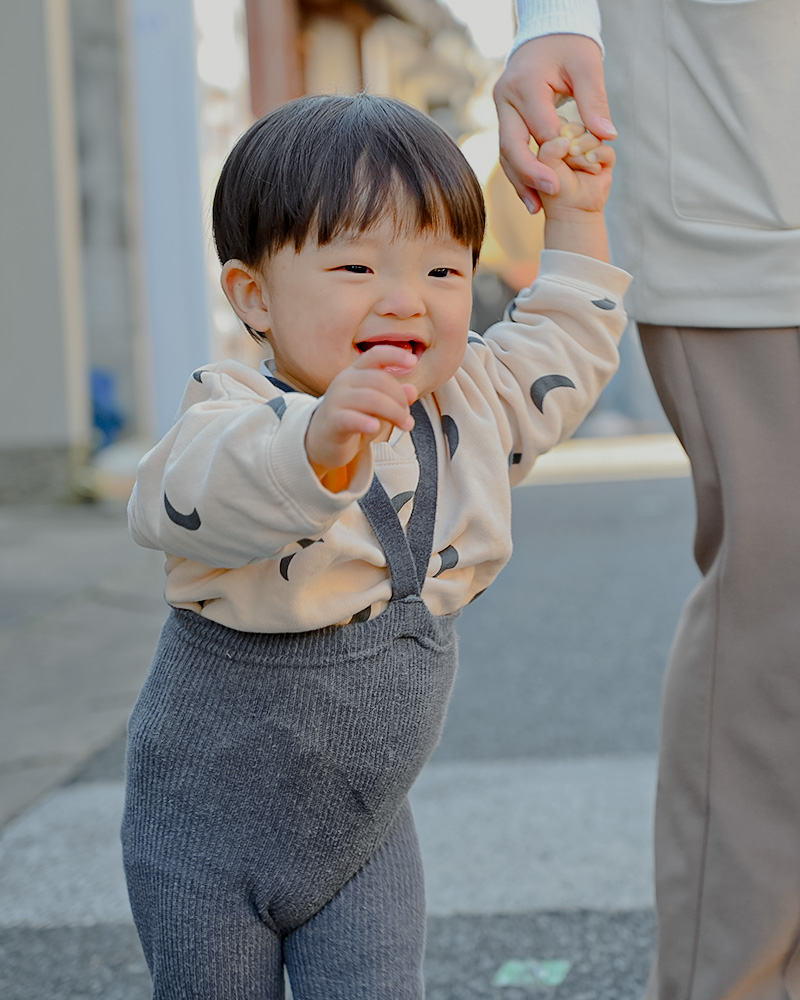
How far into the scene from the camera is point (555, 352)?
1.45 meters

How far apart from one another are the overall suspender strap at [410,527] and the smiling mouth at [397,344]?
0.12 meters

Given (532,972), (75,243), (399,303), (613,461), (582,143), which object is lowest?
(613,461)

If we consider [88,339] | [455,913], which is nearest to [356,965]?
[455,913]

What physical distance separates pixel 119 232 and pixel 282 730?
22.6ft

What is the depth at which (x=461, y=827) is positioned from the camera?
2.64 metres

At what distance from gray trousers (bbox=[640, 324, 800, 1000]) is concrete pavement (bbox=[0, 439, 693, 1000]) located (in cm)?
51

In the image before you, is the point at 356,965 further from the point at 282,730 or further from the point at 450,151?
the point at 450,151

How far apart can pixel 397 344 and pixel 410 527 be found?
19 cm

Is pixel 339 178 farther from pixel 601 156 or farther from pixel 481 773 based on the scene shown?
pixel 481 773

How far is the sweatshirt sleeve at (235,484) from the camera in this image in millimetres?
1092

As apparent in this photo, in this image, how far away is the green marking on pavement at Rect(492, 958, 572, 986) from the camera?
2.00m

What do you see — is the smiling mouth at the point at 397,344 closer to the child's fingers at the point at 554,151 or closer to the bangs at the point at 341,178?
the bangs at the point at 341,178

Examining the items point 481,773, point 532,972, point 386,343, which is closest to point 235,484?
point 386,343

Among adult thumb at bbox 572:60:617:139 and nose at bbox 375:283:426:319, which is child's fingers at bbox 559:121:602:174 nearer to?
adult thumb at bbox 572:60:617:139
